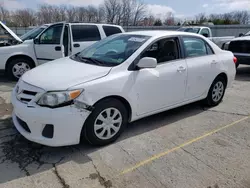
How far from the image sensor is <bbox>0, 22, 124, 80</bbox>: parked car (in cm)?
644

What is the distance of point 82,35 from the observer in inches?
263

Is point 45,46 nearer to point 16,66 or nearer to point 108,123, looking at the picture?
point 16,66

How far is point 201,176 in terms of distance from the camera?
2590 mm

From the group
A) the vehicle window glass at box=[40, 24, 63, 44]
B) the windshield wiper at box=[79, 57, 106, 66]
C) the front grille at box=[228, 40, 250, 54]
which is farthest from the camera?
the front grille at box=[228, 40, 250, 54]

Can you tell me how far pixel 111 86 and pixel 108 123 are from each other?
518 millimetres

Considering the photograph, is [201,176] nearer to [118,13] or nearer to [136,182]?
[136,182]

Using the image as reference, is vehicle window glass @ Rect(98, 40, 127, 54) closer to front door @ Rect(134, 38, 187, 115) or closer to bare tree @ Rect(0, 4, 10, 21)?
front door @ Rect(134, 38, 187, 115)

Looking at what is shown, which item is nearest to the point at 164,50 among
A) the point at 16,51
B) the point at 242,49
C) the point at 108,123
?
the point at 108,123

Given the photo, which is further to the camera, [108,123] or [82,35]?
[82,35]

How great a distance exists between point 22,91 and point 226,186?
106 inches

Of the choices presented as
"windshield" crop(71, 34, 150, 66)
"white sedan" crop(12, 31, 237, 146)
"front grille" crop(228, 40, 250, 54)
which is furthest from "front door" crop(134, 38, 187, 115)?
"front grille" crop(228, 40, 250, 54)

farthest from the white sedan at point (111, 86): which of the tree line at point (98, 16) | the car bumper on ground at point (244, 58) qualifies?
the tree line at point (98, 16)

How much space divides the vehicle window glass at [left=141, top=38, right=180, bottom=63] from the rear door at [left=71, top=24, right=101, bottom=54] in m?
3.40

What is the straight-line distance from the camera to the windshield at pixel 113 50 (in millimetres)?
3369
